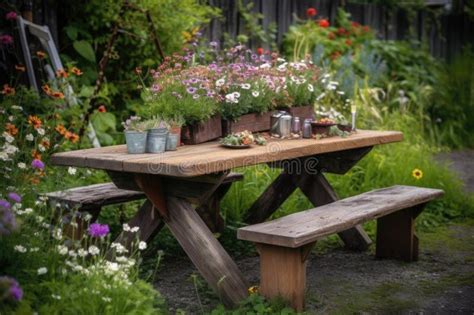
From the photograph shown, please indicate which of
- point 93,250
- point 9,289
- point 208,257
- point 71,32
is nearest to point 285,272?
point 208,257

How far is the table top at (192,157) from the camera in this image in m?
3.76

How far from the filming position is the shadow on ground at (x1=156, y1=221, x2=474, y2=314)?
4387 millimetres

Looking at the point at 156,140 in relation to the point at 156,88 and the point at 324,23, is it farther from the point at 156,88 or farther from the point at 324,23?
the point at 324,23

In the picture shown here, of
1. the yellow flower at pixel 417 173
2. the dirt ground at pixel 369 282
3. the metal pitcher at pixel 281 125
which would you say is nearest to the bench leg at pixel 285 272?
the dirt ground at pixel 369 282

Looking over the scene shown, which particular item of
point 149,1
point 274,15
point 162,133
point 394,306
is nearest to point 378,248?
point 394,306

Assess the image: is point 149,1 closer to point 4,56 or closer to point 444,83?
point 4,56

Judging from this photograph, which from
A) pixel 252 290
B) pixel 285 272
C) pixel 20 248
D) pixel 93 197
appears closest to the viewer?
pixel 20 248

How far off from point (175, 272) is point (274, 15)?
561 cm

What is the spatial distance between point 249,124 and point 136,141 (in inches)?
36.6

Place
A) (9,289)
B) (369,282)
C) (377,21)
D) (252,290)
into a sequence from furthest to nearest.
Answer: (377,21)
(369,282)
(252,290)
(9,289)

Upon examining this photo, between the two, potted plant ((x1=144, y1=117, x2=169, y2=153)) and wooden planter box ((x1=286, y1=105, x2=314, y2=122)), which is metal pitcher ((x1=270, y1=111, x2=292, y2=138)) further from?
potted plant ((x1=144, y1=117, x2=169, y2=153))

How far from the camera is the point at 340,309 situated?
4.33 m

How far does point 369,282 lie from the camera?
489 cm

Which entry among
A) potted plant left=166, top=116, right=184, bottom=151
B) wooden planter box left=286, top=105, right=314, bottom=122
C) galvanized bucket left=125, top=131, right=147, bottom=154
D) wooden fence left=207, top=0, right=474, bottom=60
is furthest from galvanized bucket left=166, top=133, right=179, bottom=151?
wooden fence left=207, top=0, right=474, bottom=60
